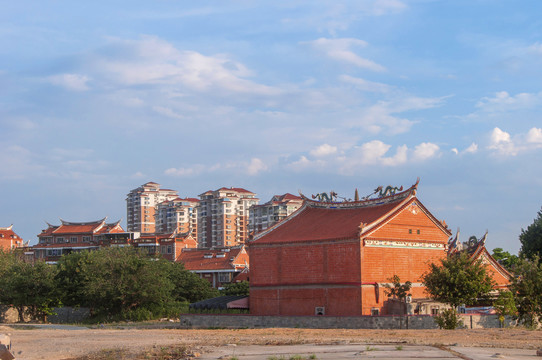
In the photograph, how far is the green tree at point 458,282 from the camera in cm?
3512

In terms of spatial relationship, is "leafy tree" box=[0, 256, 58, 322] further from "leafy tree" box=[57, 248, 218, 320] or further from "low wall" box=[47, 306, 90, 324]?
"leafy tree" box=[57, 248, 218, 320]

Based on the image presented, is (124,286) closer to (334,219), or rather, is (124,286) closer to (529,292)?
(334,219)

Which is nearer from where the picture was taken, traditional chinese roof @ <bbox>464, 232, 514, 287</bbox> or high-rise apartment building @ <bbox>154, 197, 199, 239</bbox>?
traditional chinese roof @ <bbox>464, 232, 514, 287</bbox>

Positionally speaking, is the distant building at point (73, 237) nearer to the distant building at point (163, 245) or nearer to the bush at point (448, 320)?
the distant building at point (163, 245)

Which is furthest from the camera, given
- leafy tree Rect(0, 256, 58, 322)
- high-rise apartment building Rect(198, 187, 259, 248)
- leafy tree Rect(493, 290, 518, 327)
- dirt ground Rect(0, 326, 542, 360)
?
high-rise apartment building Rect(198, 187, 259, 248)

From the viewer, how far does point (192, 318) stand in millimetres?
41156

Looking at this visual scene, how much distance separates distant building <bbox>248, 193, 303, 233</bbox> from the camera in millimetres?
141500

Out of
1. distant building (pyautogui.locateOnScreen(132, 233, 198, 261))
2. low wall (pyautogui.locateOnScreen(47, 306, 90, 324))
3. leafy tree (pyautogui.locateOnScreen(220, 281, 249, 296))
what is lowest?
low wall (pyautogui.locateOnScreen(47, 306, 90, 324))

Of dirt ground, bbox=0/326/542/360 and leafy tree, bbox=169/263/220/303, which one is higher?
leafy tree, bbox=169/263/220/303

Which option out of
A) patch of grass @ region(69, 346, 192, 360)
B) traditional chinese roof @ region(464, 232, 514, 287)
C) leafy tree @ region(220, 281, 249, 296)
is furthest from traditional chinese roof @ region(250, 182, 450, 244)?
leafy tree @ region(220, 281, 249, 296)

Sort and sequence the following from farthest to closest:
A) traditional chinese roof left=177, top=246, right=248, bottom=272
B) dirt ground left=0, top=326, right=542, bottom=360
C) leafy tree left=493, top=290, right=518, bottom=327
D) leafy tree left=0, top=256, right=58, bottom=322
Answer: traditional chinese roof left=177, top=246, right=248, bottom=272 < leafy tree left=0, top=256, right=58, bottom=322 < leafy tree left=493, top=290, right=518, bottom=327 < dirt ground left=0, top=326, right=542, bottom=360

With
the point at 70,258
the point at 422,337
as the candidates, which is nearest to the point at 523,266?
the point at 422,337

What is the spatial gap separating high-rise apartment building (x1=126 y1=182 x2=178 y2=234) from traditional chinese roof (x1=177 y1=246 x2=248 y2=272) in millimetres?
83454

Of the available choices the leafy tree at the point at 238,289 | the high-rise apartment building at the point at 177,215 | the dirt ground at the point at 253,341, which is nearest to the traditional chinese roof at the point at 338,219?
the dirt ground at the point at 253,341
